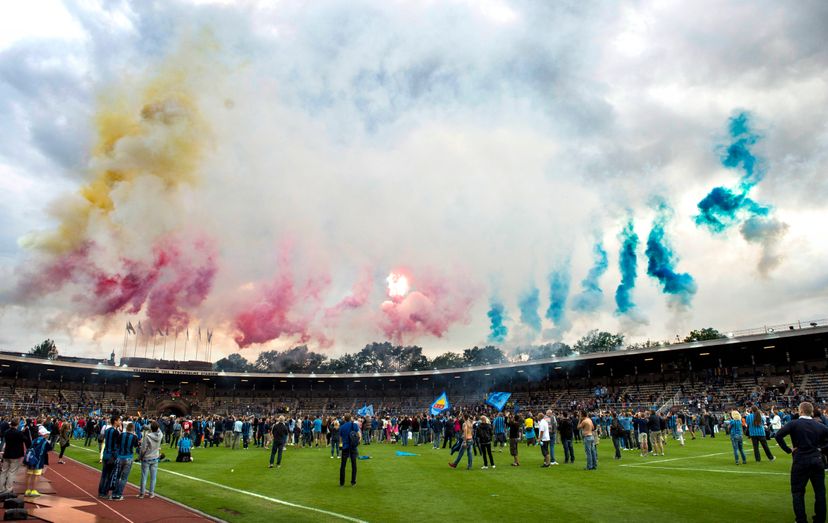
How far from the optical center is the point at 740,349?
51.0 meters

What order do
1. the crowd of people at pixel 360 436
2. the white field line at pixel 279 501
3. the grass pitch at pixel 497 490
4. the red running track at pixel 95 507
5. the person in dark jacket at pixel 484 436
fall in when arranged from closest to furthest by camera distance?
the white field line at pixel 279 501 → the grass pitch at pixel 497 490 → the red running track at pixel 95 507 → the crowd of people at pixel 360 436 → the person in dark jacket at pixel 484 436

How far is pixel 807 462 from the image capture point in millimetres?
8203

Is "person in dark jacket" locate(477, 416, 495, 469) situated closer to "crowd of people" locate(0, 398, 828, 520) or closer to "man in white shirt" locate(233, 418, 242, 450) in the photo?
"crowd of people" locate(0, 398, 828, 520)

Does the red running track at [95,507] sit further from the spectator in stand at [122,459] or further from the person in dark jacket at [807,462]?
the person in dark jacket at [807,462]

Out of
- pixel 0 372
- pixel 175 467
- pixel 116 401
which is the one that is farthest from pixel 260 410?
pixel 175 467

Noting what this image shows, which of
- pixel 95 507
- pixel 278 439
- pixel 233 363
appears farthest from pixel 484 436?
pixel 233 363

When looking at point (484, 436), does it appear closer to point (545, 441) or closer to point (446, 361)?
point (545, 441)

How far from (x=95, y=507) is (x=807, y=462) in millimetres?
13852

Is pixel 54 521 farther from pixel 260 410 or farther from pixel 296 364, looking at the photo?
pixel 296 364

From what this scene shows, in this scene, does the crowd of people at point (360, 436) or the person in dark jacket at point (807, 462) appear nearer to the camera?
the person in dark jacket at point (807, 462)

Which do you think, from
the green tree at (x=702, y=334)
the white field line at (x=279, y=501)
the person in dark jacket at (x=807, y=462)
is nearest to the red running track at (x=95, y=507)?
the white field line at (x=279, y=501)

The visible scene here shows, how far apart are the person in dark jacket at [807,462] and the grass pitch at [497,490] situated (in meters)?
1.33

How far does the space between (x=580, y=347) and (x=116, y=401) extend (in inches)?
3637

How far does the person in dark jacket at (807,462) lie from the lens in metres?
7.98
